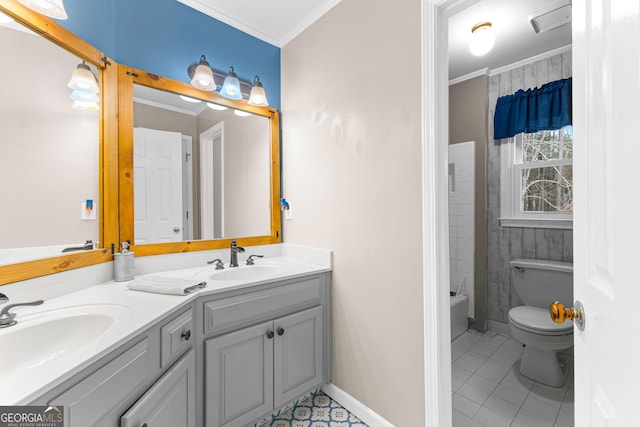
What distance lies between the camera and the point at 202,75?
5.62 ft

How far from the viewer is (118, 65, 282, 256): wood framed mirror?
156 centimetres

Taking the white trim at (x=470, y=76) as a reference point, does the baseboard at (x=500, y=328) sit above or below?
below

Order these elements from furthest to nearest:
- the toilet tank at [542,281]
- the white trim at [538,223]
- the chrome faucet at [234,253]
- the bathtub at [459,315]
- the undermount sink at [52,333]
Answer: the bathtub at [459,315] → the white trim at [538,223] → the toilet tank at [542,281] → the chrome faucet at [234,253] → the undermount sink at [52,333]

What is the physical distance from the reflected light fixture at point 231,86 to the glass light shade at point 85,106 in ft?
2.35

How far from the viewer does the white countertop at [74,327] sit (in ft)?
2.07

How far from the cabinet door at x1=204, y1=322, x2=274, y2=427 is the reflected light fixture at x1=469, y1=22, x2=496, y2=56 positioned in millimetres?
2148

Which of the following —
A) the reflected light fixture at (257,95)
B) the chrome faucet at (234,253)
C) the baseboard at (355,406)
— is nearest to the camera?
the baseboard at (355,406)

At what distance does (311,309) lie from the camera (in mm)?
1714

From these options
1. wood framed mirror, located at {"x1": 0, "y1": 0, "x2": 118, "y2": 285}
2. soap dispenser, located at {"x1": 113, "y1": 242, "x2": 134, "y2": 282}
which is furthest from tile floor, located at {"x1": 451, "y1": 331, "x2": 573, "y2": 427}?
wood framed mirror, located at {"x1": 0, "y1": 0, "x2": 118, "y2": 285}

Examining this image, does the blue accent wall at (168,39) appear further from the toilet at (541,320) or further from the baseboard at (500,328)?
the baseboard at (500,328)

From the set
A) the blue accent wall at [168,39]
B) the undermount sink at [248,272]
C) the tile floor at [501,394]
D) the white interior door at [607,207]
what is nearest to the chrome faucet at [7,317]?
the undermount sink at [248,272]

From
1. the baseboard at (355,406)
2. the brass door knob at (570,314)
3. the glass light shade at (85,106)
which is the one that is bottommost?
the baseboard at (355,406)

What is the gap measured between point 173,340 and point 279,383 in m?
0.73

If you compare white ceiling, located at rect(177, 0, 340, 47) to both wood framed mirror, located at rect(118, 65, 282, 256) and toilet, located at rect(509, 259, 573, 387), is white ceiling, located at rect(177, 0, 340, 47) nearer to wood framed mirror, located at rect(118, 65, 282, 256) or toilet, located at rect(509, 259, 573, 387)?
wood framed mirror, located at rect(118, 65, 282, 256)
